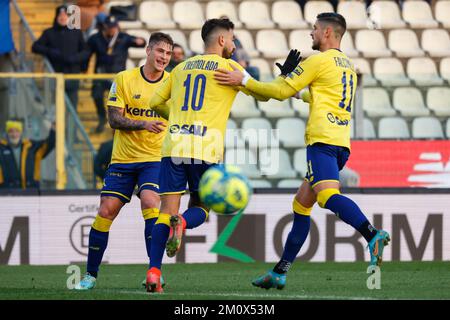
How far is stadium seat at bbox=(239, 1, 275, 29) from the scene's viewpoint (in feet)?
62.7

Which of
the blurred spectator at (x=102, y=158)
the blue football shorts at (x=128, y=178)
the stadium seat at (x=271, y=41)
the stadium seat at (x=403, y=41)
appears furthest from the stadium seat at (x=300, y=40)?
the blue football shorts at (x=128, y=178)

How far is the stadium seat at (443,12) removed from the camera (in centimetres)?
1965

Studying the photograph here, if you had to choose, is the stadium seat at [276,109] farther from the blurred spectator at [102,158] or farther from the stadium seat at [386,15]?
the stadium seat at [386,15]

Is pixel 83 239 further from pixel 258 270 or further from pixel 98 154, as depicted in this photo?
pixel 258 270

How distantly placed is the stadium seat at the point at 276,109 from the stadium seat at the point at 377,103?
1004 millimetres

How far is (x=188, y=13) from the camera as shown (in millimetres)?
19203

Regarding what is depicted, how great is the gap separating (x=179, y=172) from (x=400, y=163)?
6.43 metres

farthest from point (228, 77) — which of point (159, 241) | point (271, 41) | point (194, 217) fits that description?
point (271, 41)

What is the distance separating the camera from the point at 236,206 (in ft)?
27.3

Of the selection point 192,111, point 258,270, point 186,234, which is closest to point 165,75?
point 192,111

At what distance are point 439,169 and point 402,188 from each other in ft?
2.42

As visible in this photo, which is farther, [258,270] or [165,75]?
[258,270]
